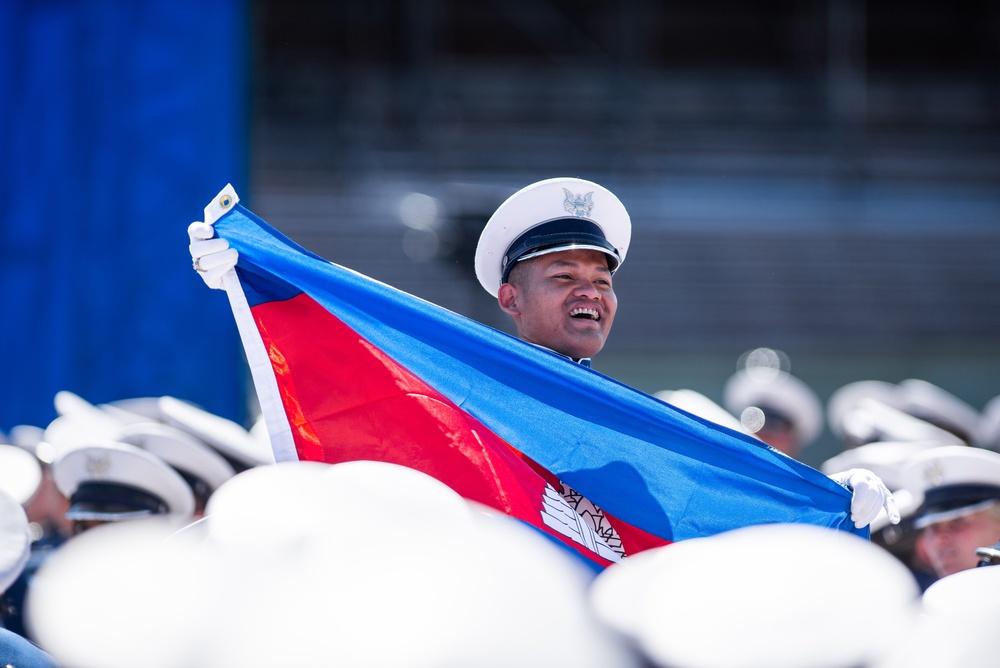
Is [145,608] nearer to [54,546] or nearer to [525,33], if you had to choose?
[54,546]

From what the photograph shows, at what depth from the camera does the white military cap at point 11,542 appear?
2270 millimetres

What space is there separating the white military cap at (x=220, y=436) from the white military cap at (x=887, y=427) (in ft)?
9.39

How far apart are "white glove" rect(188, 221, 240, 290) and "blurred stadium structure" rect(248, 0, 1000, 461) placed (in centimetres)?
680

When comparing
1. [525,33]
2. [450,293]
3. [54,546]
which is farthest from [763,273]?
[54,546]

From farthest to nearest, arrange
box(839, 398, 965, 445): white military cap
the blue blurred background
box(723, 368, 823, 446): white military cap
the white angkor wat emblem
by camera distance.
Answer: box(723, 368, 823, 446): white military cap → box(839, 398, 965, 445): white military cap → the blue blurred background → the white angkor wat emblem

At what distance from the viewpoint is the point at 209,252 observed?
8.40 ft

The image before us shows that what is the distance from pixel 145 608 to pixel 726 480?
1.68 meters

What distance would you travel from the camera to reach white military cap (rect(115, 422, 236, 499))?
163 inches

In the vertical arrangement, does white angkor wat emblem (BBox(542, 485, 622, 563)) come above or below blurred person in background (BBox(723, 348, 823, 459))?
below

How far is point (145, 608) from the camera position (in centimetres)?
111

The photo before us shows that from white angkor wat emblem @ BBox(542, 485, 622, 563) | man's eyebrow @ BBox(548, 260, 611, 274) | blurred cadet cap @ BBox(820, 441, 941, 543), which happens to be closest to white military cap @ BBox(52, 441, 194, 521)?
man's eyebrow @ BBox(548, 260, 611, 274)

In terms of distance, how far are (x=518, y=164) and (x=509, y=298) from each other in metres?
10.2

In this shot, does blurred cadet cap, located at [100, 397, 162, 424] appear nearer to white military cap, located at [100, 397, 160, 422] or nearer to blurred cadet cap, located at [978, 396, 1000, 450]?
white military cap, located at [100, 397, 160, 422]

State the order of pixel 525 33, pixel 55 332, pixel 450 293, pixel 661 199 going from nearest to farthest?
pixel 55 332, pixel 450 293, pixel 661 199, pixel 525 33
